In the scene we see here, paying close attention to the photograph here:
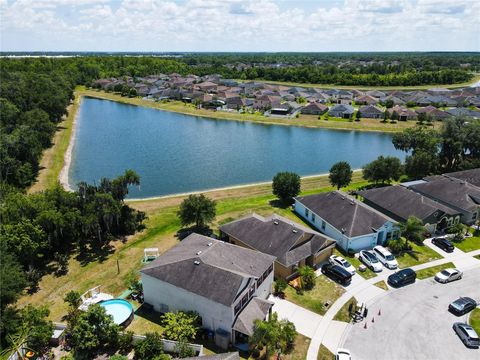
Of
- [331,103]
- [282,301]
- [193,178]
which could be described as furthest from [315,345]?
[331,103]

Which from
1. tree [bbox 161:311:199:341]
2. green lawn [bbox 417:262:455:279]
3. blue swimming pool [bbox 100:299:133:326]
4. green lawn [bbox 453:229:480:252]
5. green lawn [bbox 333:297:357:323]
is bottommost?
blue swimming pool [bbox 100:299:133:326]

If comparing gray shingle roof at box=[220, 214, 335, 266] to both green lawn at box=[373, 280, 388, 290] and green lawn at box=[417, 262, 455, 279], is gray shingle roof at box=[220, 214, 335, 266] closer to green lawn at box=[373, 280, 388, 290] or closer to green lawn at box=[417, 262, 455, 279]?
green lawn at box=[373, 280, 388, 290]

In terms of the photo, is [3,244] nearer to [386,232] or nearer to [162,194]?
[162,194]

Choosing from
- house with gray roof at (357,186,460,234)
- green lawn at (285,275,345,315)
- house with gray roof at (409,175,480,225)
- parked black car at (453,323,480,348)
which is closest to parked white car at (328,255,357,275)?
green lawn at (285,275,345,315)

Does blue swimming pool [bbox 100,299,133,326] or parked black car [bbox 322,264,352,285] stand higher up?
parked black car [bbox 322,264,352,285]

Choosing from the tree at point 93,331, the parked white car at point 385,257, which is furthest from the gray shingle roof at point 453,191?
the tree at point 93,331

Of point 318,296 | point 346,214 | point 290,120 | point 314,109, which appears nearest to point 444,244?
point 346,214
